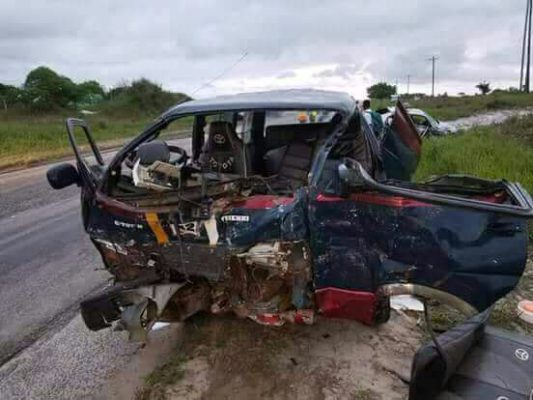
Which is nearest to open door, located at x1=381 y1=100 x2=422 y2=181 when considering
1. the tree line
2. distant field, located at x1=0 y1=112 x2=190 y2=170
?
distant field, located at x1=0 y1=112 x2=190 y2=170

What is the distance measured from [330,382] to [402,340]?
792mm

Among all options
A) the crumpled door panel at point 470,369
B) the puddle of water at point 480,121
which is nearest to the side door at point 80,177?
the crumpled door panel at point 470,369

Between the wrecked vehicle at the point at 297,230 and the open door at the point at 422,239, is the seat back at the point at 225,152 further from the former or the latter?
the open door at the point at 422,239

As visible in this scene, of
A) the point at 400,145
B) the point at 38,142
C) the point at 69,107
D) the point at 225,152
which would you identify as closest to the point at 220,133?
the point at 225,152

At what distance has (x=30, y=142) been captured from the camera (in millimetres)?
→ 18172

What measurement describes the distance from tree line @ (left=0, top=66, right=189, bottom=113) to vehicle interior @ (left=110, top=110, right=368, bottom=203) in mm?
30260

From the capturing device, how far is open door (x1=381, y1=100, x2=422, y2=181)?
385cm

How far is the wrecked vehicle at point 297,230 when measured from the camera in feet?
9.44

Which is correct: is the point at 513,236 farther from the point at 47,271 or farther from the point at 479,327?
the point at 47,271

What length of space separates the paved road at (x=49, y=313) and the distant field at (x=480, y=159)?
5638 millimetres

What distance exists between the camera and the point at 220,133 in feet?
13.1

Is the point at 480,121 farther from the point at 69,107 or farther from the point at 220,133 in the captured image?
the point at 69,107

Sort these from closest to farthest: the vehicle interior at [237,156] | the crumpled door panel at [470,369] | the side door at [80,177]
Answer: the crumpled door panel at [470,369] → the vehicle interior at [237,156] → the side door at [80,177]

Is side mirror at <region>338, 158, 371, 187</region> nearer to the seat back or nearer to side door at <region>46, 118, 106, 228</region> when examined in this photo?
the seat back
